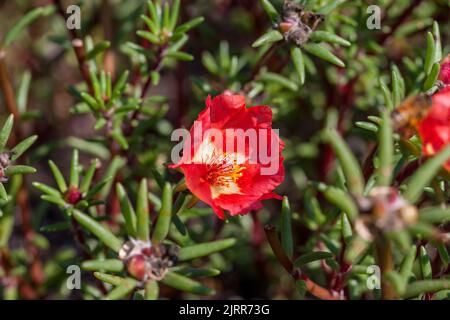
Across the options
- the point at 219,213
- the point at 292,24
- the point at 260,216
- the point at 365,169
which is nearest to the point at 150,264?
the point at 219,213

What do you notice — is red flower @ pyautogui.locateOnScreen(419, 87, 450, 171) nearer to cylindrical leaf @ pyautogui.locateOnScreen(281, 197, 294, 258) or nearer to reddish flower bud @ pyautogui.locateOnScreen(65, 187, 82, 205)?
cylindrical leaf @ pyautogui.locateOnScreen(281, 197, 294, 258)

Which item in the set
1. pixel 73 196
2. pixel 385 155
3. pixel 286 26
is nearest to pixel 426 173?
pixel 385 155

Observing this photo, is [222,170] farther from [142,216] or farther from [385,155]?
[385,155]

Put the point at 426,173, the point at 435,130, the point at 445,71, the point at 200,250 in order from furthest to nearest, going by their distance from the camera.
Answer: the point at 445,71, the point at 200,250, the point at 435,130, the point at 426,173

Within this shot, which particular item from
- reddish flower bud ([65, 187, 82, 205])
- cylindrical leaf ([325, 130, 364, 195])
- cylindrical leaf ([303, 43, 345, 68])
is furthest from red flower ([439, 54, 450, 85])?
reddish flower bud ([65, 187, 82, 205])

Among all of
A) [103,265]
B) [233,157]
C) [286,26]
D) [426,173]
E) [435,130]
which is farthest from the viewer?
[233,157]

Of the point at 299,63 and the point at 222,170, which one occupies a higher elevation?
the point at 299,63
